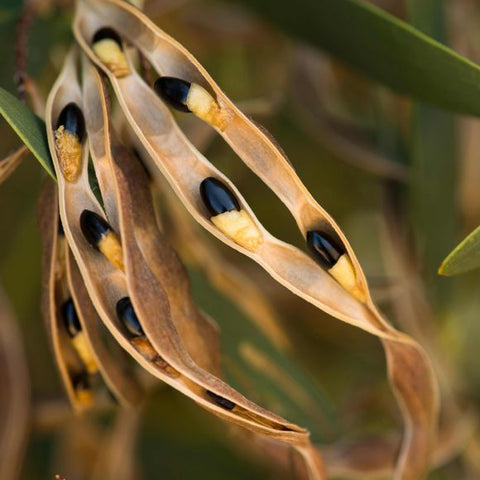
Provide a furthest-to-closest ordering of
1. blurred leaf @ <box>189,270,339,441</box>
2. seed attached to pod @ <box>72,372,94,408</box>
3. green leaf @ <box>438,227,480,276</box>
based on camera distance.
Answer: blurred leaf @ <box>189,270,339,441</box>, seed attached to pod @ <box>72,372,94,408</box>, green leaf @ <box>438,227,480,276</box>

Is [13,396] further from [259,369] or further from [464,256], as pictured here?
[464,256]

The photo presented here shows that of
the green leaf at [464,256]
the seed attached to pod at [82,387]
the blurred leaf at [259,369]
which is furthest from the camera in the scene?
the blurred leaf at [259,369]

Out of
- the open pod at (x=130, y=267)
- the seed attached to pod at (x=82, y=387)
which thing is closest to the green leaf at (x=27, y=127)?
the open pod at (x=130, y=267)

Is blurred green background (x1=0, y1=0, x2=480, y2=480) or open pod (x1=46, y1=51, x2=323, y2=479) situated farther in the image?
blurred green background (x1=0, y1=0, x2=480, y2=480)

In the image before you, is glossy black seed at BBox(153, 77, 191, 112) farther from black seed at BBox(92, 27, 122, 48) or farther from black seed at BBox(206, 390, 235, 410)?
black seed at BBox(206, 390, 235, 410)

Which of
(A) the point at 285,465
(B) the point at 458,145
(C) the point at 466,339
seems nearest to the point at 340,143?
(B) the point at 458,145

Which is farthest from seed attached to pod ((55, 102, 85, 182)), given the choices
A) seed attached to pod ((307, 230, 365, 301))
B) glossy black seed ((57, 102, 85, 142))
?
seed attached to pod ((307, 230, 365, 301))

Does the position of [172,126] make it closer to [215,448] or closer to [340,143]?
[340,143]

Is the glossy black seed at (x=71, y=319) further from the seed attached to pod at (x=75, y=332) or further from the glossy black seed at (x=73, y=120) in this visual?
the glossy black seed at (x=73, y=120)
